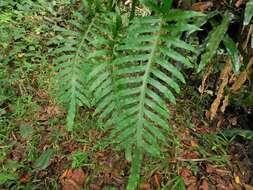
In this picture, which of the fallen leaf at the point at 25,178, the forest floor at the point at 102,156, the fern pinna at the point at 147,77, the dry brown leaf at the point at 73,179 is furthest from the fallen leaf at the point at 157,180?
the fallen leaf at the point at 25,178

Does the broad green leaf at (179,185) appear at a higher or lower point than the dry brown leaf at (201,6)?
lower

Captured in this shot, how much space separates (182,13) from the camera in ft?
4.59

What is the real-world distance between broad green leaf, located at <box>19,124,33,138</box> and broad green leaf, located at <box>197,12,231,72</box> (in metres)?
1.02

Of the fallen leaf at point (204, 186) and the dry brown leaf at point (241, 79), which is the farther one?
the fallen leaf at point (204, 186)

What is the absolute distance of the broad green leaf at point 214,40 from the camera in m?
1.60

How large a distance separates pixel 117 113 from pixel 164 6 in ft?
1.48

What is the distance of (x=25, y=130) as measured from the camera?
2.14 m

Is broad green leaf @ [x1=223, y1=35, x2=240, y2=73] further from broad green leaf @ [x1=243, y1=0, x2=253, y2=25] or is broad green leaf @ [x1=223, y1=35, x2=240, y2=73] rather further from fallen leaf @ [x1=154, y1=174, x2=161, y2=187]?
fallen leaf @ [x1=154, y1=174, x2=161, y2=187]

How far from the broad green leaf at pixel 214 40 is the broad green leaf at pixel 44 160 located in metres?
0.90

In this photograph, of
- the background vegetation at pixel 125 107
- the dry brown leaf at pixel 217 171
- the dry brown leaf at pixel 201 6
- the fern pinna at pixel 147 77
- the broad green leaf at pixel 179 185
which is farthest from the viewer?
the dry brown leaf at pixel 217 171

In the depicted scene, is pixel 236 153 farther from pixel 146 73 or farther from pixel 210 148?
pixel 146 73

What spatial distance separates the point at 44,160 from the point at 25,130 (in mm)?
235

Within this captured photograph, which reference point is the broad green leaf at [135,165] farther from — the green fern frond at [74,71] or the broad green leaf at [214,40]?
the broad green leaf at [214,40]

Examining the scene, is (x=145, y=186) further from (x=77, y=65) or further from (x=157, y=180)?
(x=77, y=65)
